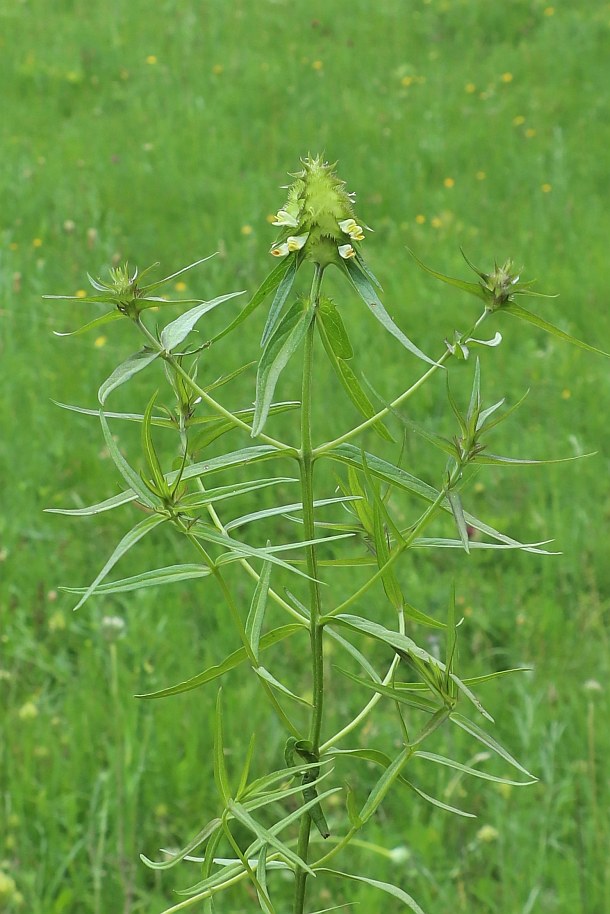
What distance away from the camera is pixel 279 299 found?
30.6 inches

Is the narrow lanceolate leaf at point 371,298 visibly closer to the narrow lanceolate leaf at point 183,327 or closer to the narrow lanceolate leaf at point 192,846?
the narrow lanceolate leaf at point 183,327

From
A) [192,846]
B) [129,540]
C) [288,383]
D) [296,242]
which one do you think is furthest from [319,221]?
[288,383]

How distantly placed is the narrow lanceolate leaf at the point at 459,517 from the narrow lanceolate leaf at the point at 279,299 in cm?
18

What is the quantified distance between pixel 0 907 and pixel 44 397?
201cm

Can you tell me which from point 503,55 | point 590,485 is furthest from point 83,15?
point 590,485

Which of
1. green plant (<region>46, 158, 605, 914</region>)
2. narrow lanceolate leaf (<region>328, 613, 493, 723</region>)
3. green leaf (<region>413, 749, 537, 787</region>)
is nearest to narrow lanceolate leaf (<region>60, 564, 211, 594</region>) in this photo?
green plant (<region>46, 158, 605, 914</region>)

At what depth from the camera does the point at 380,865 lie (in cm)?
205

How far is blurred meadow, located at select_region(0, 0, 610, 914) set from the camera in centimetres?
214

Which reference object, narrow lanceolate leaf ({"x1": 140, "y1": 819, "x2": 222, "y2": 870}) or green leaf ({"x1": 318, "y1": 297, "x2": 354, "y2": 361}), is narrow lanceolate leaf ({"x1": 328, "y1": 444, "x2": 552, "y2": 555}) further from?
narrow lanceolate leaf ({"x1": 140, "y1": 819, "x2": 222, "y2": 870})

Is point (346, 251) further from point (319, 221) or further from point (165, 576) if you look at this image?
point (165, 576)

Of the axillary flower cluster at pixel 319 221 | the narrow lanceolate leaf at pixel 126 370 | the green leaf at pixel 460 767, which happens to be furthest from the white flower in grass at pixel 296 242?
the green leaf at pixel 460 767

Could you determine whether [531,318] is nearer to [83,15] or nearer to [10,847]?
[10,847]

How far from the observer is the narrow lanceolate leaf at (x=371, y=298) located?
734mm

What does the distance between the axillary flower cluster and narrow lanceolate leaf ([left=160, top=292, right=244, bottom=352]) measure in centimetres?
7
